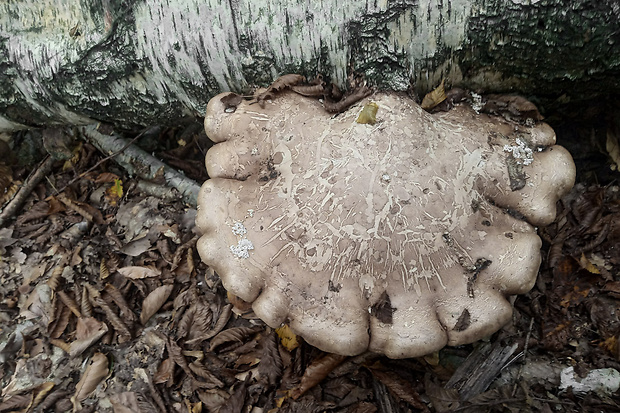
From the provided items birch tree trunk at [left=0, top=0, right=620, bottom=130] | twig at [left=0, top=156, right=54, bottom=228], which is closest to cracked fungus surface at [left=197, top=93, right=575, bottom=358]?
birch tree trunk at [left=0, top=0, right=620, bottom=130]

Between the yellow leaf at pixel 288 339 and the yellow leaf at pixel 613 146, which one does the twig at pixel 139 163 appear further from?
the yellow leaf at pixel 613 146

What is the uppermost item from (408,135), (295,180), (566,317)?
(408,135)

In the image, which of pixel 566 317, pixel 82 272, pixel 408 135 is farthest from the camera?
pixel 82 272

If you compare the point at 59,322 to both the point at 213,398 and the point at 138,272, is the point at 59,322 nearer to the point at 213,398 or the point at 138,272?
the point at 138,272

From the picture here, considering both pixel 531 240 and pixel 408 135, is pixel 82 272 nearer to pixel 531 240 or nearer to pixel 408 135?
pixel 408 135

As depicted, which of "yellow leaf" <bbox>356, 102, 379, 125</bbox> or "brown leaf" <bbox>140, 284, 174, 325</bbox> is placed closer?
"yellow leaf" <bbox>356, 102, 379, 125</bbox>

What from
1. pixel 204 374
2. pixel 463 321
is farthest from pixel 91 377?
pixel 463 321

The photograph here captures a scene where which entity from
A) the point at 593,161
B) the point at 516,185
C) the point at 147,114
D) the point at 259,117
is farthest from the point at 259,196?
the point at 593,161

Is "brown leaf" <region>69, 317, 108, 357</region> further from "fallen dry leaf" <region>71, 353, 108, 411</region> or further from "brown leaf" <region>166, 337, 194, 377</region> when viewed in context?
"brown leaf" <region>166, 337, 194, 377</region>
